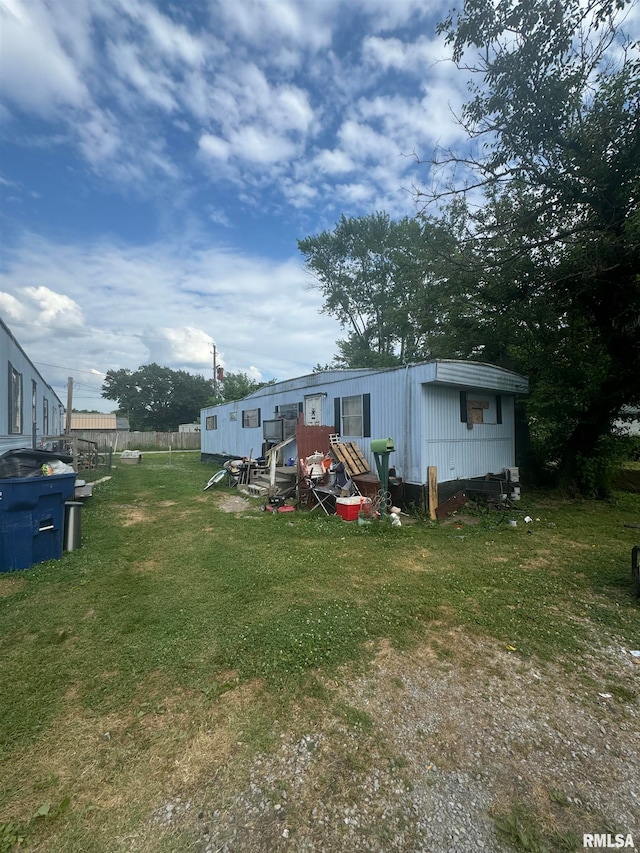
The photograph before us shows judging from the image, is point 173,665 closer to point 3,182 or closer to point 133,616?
point 133,616

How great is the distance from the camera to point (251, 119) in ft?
28.5

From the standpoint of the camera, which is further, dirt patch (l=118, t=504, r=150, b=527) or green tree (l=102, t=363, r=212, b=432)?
green tree (l=102, t=363, r=212, b=432)

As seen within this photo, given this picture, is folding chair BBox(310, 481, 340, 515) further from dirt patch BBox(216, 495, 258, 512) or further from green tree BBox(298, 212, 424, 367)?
green tree BBox(298, 212, 424, 367)

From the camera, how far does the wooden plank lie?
7.33 m

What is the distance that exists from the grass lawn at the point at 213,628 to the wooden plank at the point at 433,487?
943mm

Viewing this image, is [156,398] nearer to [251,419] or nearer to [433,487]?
[251,419]

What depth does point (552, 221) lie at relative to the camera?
8.38 m

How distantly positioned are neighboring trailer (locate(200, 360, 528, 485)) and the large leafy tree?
0.92 meters

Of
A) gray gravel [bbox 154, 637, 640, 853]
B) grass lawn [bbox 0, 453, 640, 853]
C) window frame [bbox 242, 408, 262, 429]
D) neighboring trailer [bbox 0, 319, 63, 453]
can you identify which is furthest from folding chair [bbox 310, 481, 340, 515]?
window frame [bbox 242, 408, 262, 429]

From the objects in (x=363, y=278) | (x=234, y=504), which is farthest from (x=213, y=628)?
(x=363, y=278)

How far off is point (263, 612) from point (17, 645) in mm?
1996

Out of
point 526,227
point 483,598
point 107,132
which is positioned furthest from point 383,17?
point 483,598

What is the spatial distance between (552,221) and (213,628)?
10300 millimetres

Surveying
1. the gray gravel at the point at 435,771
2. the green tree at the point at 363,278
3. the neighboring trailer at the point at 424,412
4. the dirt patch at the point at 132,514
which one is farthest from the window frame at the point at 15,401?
the green tree at the point at 363,278
